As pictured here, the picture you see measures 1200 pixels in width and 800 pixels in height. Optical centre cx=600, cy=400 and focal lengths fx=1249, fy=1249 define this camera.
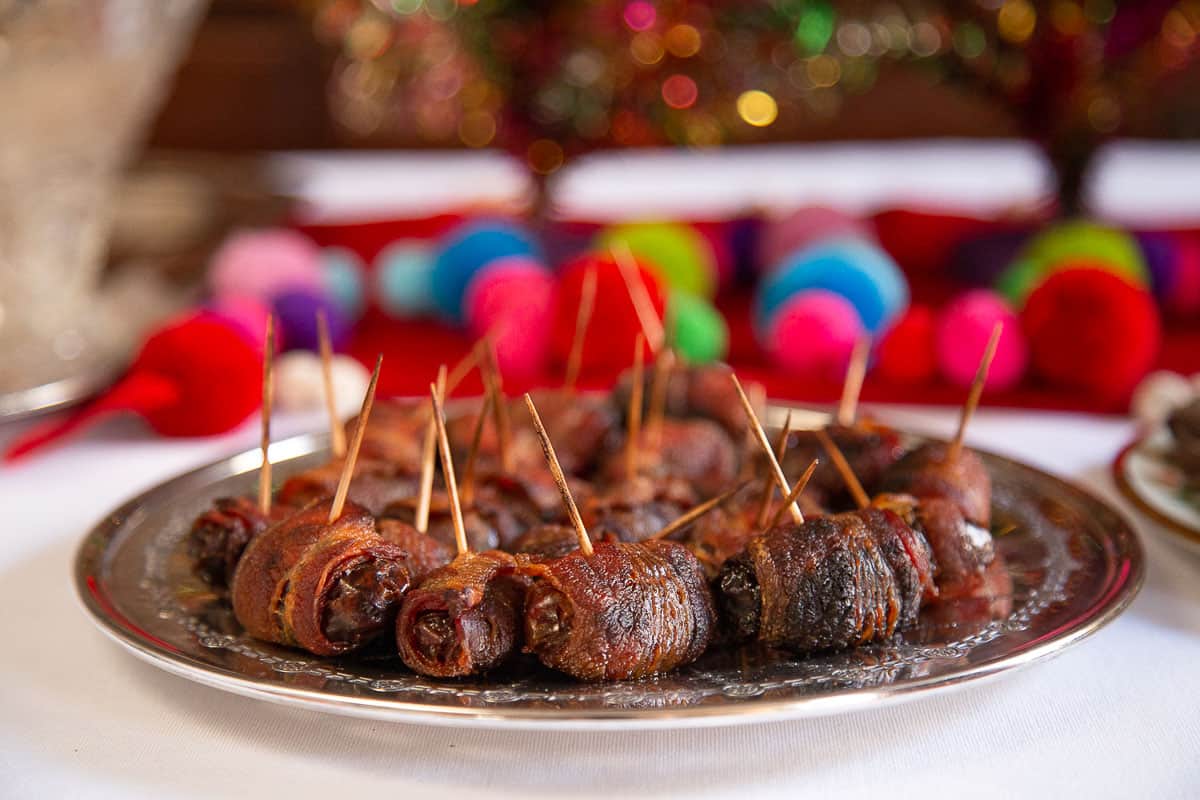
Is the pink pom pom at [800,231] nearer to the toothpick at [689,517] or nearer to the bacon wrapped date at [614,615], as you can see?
the toothpick at [689,517]

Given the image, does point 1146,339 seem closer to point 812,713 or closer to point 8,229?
point 812,713

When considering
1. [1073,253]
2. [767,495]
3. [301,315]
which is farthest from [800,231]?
[767,495]

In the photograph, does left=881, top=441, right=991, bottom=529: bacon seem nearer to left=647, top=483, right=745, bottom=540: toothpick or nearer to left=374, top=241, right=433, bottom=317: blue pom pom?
left=647, top=483, right=745, bottom=540: toothpick

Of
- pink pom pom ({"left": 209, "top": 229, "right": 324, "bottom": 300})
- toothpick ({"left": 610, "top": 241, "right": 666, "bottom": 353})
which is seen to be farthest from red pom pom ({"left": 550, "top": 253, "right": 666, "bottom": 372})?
pink pom pom ({"left": 209, "top": 229, "right": 324, "bottom": 300})

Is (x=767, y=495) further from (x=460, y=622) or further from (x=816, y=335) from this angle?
(x=816, y=335)

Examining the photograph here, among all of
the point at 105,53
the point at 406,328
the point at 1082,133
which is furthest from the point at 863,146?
the point at 105,53

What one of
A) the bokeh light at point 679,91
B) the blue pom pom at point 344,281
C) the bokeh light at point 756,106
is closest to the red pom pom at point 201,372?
the blue pom pom at point 344,281
